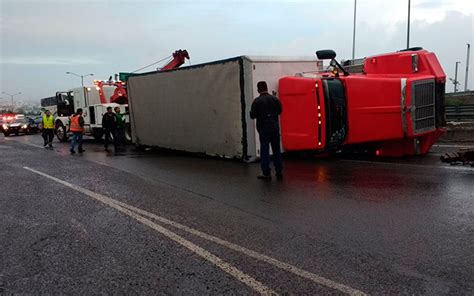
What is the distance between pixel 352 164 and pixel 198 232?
5724mm

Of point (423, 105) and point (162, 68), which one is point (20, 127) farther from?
point (423, 105)

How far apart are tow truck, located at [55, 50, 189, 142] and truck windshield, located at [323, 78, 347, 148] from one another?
9939 millimetres

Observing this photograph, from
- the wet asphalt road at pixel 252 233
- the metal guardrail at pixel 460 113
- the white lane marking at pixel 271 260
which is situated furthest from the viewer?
the metal guardrail at pixel 460 113

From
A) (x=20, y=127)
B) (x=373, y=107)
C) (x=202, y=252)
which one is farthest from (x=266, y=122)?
(x=20, y=127)

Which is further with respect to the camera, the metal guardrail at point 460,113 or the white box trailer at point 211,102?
the metal guardrail at point 460,113

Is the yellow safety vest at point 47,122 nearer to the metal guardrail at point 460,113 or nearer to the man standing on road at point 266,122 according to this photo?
the man standing on road at point 266,122

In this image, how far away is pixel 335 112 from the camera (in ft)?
32.9

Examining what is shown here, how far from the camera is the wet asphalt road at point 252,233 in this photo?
3627 millimetres

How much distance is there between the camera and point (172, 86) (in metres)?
13.0

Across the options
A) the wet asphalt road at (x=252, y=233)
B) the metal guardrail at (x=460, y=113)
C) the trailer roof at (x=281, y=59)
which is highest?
the trailer roof at (x=281, y=59)

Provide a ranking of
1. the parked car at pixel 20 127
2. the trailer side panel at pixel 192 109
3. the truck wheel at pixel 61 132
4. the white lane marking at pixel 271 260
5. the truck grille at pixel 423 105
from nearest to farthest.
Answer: the white lane marking at pixel 271 260, the truck grille at pixel 423 105, the trailer side panel at pixel 192 109, the truck wheel at pixel 61 132, the parked car at pixel 20 127

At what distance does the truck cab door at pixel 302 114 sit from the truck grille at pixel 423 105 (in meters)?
1.95

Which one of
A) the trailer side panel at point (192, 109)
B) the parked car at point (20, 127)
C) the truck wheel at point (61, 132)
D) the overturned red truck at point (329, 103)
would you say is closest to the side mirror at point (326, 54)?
the overturned red truck at point (329, 103)

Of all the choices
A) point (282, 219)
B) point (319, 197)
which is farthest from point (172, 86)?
point (282, 219)
